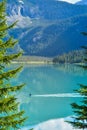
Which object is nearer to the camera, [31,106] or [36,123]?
[36,123]

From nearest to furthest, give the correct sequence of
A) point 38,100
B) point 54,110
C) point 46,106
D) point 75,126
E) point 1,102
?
point 1,102
point 75,126
point 54,110
point 46,106
point 38,100

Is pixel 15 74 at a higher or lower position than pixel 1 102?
higher

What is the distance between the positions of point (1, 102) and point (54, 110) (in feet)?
180

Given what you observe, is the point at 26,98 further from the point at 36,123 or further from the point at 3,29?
the point at 3,29

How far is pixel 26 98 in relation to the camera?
81250 mm

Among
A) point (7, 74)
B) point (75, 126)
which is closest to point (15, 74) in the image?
point (7, 74)

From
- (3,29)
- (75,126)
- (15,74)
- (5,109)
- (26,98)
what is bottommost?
(26,98)

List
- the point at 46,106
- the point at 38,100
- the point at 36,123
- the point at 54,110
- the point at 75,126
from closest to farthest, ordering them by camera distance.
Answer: the point at 75,126
the point at 36,123
the point at 54,110
the point at 46,106
the point at 38,100

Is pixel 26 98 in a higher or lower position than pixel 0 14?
lower

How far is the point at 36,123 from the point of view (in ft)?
167

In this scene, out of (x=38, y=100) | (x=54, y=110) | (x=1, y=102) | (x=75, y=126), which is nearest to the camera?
(x=1, y=102)

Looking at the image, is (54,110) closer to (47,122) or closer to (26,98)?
(47,122)

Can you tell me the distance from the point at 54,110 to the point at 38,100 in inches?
554

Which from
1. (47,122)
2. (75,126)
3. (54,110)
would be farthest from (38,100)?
(75,126)
